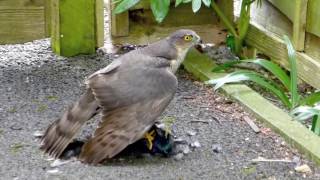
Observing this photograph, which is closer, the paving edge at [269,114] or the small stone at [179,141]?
the paving edge at [269,114]

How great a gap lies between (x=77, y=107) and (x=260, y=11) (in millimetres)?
2194

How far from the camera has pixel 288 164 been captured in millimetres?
3346

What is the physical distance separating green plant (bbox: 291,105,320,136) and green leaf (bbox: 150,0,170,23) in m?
1.01

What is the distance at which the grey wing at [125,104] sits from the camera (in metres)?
3.27

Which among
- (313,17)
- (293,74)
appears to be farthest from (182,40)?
(313,17)

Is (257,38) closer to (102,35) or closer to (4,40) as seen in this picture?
(102,35)

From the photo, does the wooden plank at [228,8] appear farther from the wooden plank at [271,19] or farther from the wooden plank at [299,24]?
the wooden plank at [299,24]

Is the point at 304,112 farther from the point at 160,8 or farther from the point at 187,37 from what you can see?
the point at 160,8

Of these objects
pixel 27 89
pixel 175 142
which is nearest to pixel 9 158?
pixel 175 142

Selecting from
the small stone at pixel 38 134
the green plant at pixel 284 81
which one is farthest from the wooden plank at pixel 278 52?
the small stone at pixel 38 134

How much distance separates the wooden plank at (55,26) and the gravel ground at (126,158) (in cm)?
7

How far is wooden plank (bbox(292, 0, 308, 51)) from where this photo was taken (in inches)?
176

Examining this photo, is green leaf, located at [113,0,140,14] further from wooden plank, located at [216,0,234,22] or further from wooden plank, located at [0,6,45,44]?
wooden plank, located at [216,0,234,22]

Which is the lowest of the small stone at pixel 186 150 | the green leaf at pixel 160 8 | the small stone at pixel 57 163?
the small stone at pixel 57 163
